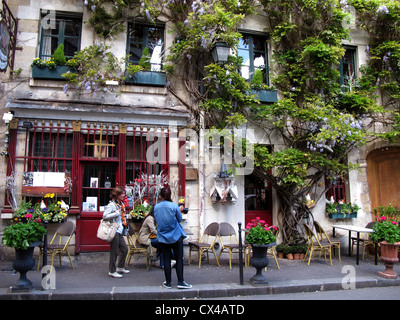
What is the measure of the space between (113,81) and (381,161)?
8.57m

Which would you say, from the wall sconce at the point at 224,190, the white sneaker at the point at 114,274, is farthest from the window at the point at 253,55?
the white sneaker at the point at 114,274

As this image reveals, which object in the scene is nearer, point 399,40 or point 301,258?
point 301,258

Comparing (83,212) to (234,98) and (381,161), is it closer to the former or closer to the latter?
(234,98)

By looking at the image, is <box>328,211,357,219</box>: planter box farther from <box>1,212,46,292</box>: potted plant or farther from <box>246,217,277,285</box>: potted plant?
<box>1,212,46,292</box>: potted plant

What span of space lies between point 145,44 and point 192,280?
628 centimetres

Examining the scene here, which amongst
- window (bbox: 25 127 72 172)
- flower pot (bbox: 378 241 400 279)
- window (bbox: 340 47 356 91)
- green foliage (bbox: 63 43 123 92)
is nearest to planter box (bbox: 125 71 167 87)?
green foliage (bbox: 63 43 123 92)

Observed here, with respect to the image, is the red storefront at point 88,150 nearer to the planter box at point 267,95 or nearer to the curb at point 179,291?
the planter box at point 267,95

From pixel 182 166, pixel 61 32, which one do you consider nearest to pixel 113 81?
pixel 61 32

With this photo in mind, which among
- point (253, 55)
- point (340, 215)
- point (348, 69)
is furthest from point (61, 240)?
point (348, 69)

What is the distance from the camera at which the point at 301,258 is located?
8.64 m

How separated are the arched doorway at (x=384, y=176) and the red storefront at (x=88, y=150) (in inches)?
244

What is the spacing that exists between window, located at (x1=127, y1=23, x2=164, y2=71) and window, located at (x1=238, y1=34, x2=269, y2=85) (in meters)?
2.36

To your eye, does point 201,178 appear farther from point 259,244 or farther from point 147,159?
point 259,244

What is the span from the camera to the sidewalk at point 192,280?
5.40m
